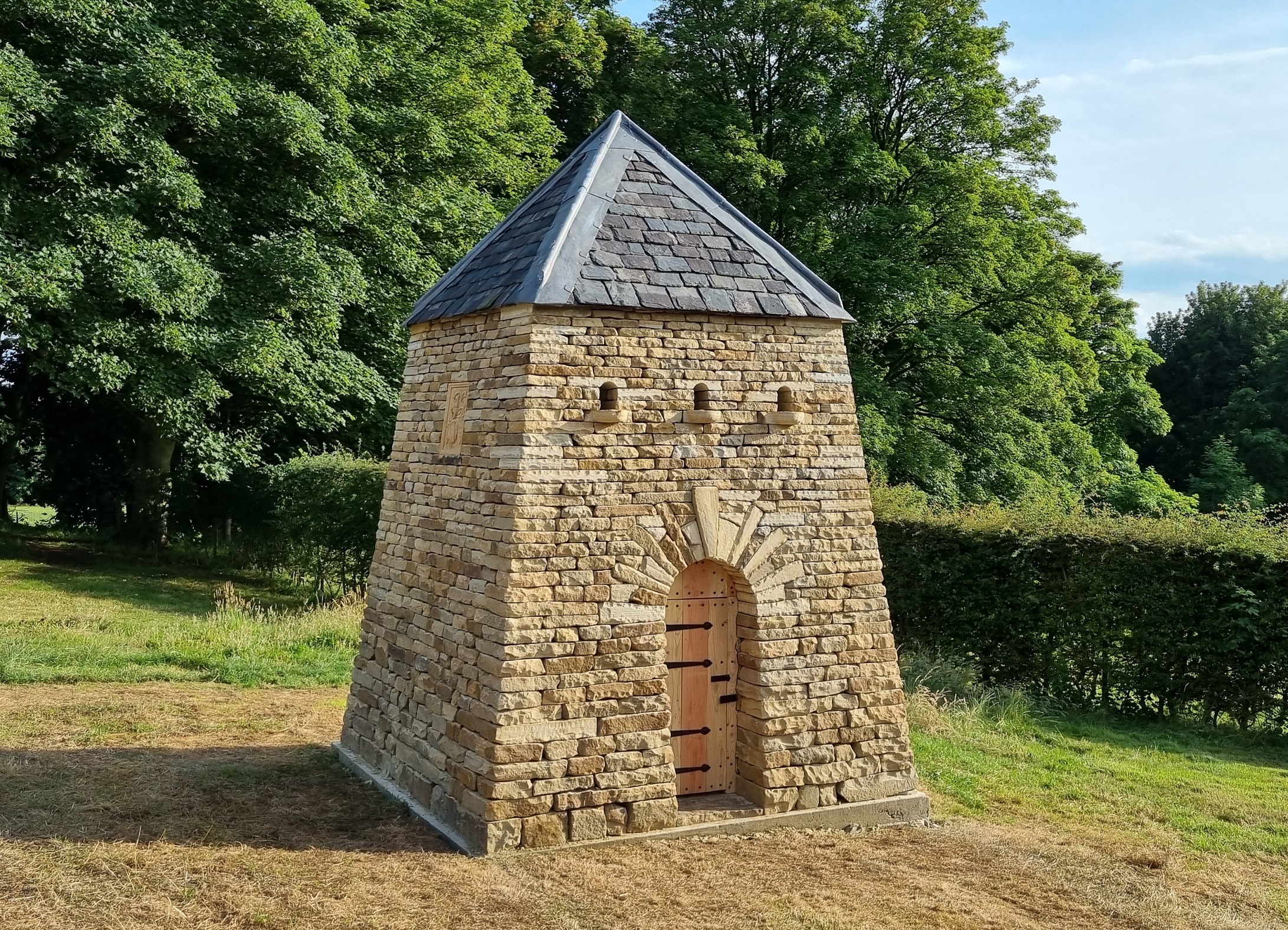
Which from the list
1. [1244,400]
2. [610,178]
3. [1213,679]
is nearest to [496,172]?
[610,178]

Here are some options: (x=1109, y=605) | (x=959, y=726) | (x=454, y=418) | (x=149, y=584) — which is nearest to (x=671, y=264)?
(x=454, y=418)

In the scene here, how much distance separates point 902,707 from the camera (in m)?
8.49

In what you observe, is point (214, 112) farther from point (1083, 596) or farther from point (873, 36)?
point (1083, 596)

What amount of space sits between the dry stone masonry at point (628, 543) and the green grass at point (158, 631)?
459 centimetres

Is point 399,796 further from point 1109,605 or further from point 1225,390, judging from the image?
point 1225,390

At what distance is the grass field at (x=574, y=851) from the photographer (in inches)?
249

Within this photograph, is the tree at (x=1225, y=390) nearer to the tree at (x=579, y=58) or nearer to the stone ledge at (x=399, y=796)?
the tree at (x=579, y=58)

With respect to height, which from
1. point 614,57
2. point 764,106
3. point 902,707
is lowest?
point 902,707

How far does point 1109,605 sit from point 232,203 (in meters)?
15.6

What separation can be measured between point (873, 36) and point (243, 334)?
14.1m

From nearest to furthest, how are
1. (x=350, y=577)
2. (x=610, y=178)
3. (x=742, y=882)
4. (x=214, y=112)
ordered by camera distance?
(x=742, y=882) < (x=610, y=178) < (x=214, y=112) < (x=350, y=577)

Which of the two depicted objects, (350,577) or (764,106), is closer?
(350,577)

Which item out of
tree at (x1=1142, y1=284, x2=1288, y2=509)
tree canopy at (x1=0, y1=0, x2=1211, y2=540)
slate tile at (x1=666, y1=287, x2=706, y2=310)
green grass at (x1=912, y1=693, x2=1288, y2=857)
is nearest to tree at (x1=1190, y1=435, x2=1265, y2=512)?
tree at (x1=1142, y1=284, x2=1288, y2=509)

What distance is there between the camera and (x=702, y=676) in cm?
811
